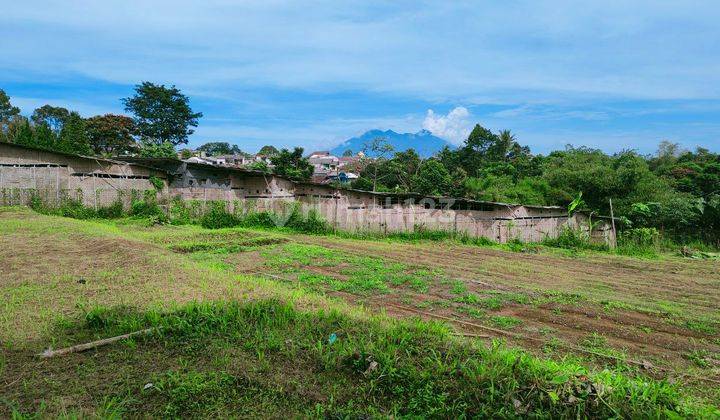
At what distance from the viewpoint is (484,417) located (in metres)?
3.20

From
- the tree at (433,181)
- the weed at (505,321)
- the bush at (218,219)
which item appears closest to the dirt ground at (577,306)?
the weed at (505,321)

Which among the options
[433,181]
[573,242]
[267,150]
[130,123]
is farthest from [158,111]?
[573,242]

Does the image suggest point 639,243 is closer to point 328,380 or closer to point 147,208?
point 328,380

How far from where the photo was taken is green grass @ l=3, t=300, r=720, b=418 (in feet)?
10.5

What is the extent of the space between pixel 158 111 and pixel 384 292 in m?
54.6

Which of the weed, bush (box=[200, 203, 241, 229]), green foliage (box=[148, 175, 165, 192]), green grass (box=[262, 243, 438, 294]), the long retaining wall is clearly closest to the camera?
the weed

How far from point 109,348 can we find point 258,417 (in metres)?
1.97

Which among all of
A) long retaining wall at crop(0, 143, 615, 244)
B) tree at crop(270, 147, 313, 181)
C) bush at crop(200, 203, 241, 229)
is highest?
tree at crop(270, 147, 313, 181)

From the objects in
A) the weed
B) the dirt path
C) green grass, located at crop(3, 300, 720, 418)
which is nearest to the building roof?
the dirt path

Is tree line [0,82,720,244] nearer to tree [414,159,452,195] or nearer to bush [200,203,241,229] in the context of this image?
tree [414,159,452,195]

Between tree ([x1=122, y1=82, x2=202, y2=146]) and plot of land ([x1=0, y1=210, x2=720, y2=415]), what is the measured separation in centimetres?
4513

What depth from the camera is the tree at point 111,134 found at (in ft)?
146

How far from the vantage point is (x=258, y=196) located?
20.0m

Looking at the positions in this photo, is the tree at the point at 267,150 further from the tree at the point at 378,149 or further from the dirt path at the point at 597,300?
the dirt path at the point at 597,300
